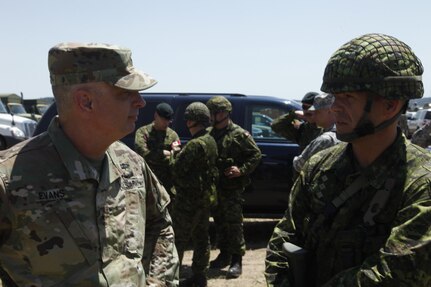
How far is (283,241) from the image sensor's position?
2.16m

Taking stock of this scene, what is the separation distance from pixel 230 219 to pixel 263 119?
194 cm

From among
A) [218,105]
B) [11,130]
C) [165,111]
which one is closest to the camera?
[218,105]

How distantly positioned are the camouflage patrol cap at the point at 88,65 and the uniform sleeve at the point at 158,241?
1.65 ft

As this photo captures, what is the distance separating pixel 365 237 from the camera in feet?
6.29

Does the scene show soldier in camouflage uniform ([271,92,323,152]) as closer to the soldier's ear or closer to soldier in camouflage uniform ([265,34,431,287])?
soldier in camouflage uniform ([265,34,431,287])

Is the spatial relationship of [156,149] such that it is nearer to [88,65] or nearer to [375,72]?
[88,65]

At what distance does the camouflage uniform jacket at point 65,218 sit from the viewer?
187 centimetres

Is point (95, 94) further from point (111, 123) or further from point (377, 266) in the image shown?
point (377, 266)

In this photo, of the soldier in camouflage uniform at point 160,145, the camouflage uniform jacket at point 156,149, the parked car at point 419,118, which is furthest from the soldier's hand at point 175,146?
the parked car at point 419,118

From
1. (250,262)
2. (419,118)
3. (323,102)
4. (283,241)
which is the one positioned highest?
(283,241)

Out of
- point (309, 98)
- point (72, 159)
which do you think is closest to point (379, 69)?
point (72, 159)

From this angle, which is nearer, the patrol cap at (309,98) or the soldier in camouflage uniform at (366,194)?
the soldier in camouflage uniform at (366,194)

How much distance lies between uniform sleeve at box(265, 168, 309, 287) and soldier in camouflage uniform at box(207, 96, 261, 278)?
3969mm

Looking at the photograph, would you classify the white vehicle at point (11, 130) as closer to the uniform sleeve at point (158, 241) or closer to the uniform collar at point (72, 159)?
the uniform sleeve at point (158, 241)
